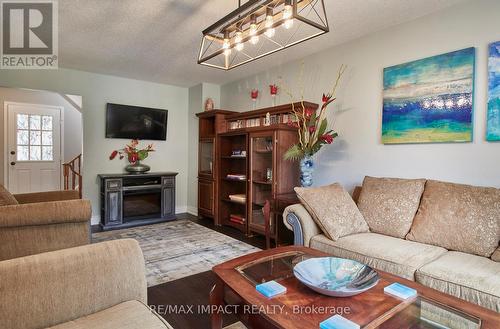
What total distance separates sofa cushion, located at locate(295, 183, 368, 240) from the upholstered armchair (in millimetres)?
1769

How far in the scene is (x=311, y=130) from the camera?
3049mm

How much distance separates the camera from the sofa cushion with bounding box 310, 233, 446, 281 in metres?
1.83

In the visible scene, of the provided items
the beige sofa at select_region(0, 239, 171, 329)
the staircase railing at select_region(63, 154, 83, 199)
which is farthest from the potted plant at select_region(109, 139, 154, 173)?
the beige sofa at select_region(0, 239, 171, 329)

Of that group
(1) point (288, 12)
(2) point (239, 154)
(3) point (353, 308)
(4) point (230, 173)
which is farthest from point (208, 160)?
(3) point (353, 308)

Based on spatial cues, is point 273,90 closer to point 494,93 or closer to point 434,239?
point 494,93

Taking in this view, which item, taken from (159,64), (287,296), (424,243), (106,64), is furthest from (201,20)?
(424,243)

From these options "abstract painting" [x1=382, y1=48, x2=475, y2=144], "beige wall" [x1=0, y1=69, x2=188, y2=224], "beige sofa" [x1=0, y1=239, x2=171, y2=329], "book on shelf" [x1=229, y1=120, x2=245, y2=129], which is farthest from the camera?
"book on shelf" [x1=229, y1=120, x2=245, y2=129]

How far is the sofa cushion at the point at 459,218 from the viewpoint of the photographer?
191 centimetres

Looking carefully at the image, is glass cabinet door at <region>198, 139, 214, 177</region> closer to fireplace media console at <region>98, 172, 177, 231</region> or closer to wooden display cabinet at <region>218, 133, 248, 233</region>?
wooden display cabinet at <region>218, 133, 248, 233</region>

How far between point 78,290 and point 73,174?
140 inches

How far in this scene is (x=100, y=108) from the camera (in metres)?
4.48

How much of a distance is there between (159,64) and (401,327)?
400 centimetres

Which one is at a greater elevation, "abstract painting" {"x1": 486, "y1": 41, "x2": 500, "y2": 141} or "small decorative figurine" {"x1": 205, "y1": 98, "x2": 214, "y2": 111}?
"small decorative figurine" {"x1": 205, "y1": 98, "x2": 214, "y2": 111}

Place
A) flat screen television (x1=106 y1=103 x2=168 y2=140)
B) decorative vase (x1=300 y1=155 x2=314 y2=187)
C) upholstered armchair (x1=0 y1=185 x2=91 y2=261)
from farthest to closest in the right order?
flat screen television (x1=106 y1=103 x2=168 y2=140) → decorative vase (x1=300 y1=155 x2=314 y2=187) → upholstered armchair (x1=0 y1=185 x2=91 y2=261)
